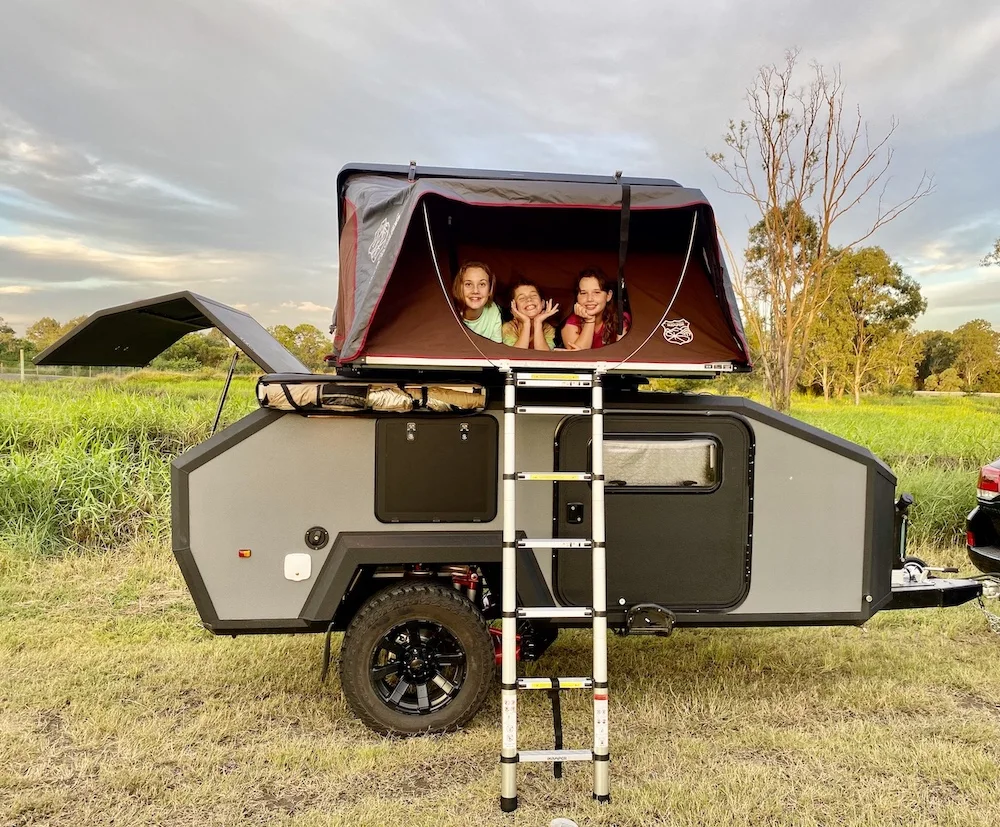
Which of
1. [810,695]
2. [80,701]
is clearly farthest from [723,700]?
[80,701]

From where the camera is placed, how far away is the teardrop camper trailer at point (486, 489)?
3.47 meters

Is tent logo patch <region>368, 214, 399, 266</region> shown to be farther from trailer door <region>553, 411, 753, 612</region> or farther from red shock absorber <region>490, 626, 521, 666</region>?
red shock absorber <region>490, 626, 521, 666</region>

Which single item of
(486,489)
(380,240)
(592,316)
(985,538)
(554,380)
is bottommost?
(985,538)

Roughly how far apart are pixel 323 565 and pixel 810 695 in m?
2.71

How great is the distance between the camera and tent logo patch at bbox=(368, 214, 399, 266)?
338 cm

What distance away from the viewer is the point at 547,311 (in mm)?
4199

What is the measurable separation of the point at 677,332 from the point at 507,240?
49.7 inches

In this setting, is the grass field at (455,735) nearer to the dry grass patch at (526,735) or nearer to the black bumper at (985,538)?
the dry grass patch at (526,735)

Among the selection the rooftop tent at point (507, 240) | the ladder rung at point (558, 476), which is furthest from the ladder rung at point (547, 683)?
the rooftop tent at point (507, 240)

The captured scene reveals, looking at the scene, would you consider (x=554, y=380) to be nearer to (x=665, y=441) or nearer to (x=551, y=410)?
(x=551, y=410)

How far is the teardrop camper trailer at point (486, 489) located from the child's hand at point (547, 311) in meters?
0.45

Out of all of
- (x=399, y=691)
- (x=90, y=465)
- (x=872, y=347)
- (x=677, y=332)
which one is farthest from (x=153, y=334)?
(x=872, y=347)

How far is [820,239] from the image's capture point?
386 inches

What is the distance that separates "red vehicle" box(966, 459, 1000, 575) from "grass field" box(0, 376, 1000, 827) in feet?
1.91
